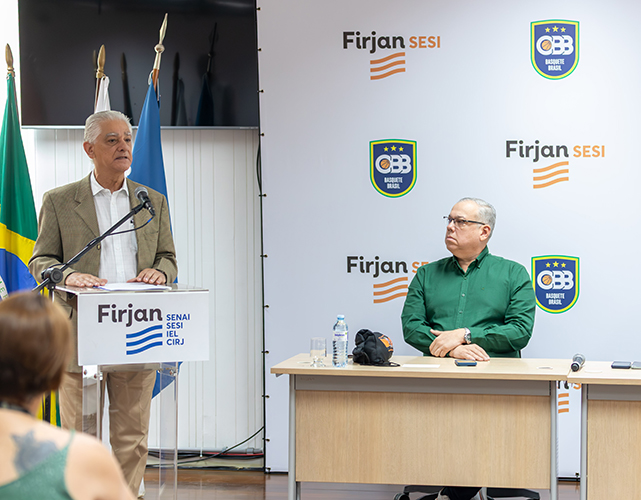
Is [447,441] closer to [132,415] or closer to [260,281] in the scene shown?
[132,415]

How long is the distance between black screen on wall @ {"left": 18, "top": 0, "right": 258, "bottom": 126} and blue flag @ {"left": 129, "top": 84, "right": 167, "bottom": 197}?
40 cm

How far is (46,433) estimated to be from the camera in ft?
2.94

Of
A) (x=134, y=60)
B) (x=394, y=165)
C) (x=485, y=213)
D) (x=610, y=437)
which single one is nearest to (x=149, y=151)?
(x=134, y=60)

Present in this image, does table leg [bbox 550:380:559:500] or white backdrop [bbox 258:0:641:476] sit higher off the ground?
white backdrop [bbox 258:0:641:476]

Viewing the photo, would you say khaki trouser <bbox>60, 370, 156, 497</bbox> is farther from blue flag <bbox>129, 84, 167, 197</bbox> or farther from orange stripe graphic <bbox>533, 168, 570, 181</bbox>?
orange stripe graphic <bbox>533, 168, 570, 181</bbox>

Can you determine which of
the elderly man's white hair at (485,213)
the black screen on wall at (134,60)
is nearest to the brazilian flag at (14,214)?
the black screen on wall at (134,60)

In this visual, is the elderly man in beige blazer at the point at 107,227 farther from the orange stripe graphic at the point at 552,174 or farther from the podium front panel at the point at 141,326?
the orange stripe graphic at the point at 552,174

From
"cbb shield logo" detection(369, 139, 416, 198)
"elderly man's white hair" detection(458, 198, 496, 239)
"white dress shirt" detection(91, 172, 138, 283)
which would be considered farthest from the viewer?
"cbb shield logo" detection(369, 139, 416, 198)

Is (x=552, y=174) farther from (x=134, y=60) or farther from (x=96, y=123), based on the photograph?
(x=134, y=60)

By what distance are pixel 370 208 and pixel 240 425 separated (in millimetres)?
1680

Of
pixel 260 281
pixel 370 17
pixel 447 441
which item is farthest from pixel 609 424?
pixel 370 17

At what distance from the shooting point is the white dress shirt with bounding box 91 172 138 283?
2.77m

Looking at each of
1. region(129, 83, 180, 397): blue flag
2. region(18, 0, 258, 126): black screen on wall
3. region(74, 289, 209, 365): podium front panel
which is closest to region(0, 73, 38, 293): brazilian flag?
region(18, 0, 258, 126): black screen on wall

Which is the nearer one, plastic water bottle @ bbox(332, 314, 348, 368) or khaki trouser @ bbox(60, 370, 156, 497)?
khaki trouser @ bbox(60, 370, 156, 497)
